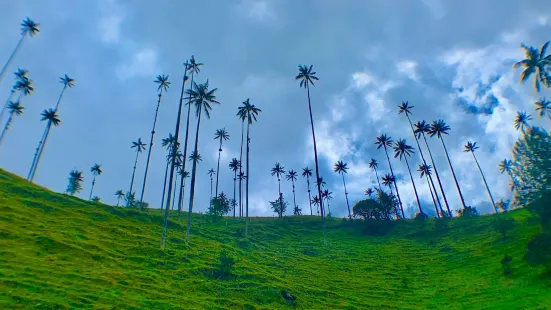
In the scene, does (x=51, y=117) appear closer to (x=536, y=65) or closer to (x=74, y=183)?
(x=74, y=183)

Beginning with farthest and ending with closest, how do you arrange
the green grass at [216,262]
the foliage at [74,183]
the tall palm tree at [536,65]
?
1. the foliage at [74,183]
2. the tall palm tree at [536,65]
3. the green grass at [216,262]

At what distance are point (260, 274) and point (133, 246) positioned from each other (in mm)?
17834

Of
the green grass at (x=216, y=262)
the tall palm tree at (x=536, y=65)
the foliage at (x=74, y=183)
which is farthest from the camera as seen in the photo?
the foliage at (x=74, y=183)

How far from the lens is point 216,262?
38656 mm

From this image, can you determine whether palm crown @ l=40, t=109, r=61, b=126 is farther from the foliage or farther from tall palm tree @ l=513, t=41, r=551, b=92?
tall palm tree @ l=513, t=41, r=551, b=92

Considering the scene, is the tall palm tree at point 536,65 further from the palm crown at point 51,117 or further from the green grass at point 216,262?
the palm crown at point 51,117

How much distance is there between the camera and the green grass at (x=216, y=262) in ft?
78.5

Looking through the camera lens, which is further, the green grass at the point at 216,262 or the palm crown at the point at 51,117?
the palm crown at the point at 51,117

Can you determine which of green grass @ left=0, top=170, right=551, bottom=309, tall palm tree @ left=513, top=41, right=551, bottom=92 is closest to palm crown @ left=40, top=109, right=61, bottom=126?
green grass @ left=0, top=170, right=551, bottom=309

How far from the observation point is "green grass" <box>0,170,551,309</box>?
23.9 metres

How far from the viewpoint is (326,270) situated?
45.0 meters

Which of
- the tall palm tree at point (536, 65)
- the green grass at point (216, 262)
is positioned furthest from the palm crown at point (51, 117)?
the tall palm tree at point (536, 65)

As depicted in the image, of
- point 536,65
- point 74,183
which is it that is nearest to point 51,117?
point 74,183

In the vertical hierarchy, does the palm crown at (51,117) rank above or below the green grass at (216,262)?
above
